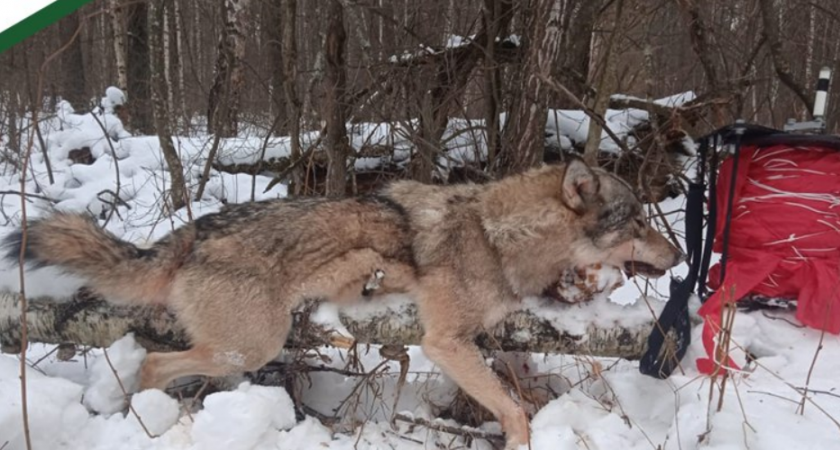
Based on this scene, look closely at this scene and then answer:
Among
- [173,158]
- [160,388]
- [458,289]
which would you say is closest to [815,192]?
[458,289]

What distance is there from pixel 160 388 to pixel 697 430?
2.71 meters

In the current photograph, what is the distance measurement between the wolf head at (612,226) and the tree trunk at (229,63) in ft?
16.1

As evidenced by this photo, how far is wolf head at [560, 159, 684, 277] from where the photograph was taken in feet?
11.4

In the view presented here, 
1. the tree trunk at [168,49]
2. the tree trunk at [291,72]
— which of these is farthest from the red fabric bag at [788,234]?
the tree trunk at [168,49]

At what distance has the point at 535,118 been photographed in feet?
16.1

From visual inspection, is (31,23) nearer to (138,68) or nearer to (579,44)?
(579,44)

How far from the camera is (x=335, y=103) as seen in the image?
606cm

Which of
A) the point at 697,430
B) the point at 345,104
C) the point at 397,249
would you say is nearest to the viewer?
the point at 697,430

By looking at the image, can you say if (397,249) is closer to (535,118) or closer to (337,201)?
(337,201)

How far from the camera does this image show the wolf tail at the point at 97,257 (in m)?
3.01

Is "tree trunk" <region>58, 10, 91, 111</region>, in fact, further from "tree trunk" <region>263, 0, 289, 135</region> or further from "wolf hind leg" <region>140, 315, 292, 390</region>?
"wolf hind leg" <region>140, 315, 292, 390</region>

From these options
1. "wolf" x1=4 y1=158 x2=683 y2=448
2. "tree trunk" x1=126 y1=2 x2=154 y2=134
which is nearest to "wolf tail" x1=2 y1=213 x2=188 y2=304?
"wolf" x1=4 y1=158 x2=683 y2=448

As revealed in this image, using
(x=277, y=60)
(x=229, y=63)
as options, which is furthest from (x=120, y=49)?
(x=229, y=63)

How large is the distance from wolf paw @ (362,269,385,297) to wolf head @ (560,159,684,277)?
122cm
